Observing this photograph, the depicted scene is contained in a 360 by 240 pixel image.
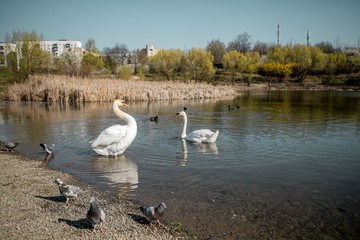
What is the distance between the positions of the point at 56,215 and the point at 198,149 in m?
6.89

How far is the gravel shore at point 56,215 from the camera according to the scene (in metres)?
4.71

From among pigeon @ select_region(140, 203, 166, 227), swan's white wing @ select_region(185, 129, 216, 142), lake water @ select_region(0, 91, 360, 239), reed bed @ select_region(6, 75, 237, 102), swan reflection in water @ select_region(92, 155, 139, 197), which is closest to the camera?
pigeon @ select_region(140, 203, 166, 227)

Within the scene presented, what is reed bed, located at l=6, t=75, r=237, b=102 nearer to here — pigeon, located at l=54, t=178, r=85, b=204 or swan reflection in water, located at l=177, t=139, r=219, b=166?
swan reflection in water, located at l=177, t=139, r=219, b=166

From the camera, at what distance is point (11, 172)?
763cm

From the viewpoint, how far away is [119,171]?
846 centimetres

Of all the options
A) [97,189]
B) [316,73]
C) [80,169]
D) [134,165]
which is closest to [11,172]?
[80,169]

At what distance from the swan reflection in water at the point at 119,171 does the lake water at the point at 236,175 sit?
3cm

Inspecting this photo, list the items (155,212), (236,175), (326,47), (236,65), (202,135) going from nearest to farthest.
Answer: (155,212), (236,175), (202,135), (236,65), (326,47)

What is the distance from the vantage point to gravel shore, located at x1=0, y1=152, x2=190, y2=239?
471 centimetres

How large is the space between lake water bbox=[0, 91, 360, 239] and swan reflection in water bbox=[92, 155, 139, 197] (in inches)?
1.1

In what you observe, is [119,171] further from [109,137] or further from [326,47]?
[326,47]

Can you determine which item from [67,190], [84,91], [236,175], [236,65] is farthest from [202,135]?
[236,65]

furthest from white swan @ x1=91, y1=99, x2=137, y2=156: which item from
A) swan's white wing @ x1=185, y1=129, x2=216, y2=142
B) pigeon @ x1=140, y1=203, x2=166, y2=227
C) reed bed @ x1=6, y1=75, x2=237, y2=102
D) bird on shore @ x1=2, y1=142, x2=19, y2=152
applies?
reed bed @ x1=6, y1=75, x2=237, y2=102

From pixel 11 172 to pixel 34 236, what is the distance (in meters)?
3.90
